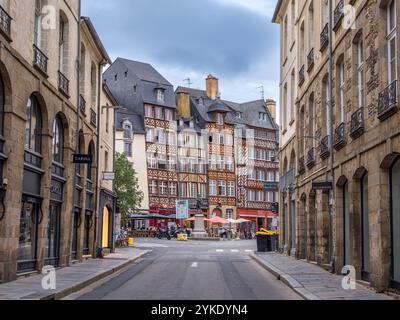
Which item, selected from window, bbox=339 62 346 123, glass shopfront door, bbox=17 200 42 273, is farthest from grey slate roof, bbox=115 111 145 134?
window, bbox=339 62 346 123

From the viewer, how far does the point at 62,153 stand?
2239 centimetres

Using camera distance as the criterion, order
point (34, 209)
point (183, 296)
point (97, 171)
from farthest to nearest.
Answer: point (97, 171)
point (34, 209)
point (183, 296)

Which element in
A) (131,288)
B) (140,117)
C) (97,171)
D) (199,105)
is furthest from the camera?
(199,105)

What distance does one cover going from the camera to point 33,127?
18.9 meters

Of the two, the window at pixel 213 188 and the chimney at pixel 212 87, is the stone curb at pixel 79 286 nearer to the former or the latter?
the window at pixel 213 188

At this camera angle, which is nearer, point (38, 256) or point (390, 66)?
point (390, 66)

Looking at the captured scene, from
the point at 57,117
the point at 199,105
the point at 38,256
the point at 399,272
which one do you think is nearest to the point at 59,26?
the point at 57,117

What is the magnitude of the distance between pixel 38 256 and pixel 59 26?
7.29m

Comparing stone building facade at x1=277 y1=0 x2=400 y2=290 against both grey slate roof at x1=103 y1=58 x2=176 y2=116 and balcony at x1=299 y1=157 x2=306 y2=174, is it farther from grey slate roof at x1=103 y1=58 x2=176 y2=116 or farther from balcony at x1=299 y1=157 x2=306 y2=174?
grey slate roof at x1=103 y1=58 x2=176 y2=116

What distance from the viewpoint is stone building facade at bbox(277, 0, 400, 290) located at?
14.3 m

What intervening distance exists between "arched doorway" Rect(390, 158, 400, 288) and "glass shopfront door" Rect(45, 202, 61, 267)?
35.3 ft

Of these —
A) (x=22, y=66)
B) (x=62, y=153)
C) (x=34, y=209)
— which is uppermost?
(x=22, y=66)

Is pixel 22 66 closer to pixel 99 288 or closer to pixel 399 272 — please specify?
pixel 99 288

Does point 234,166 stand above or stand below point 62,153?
above
